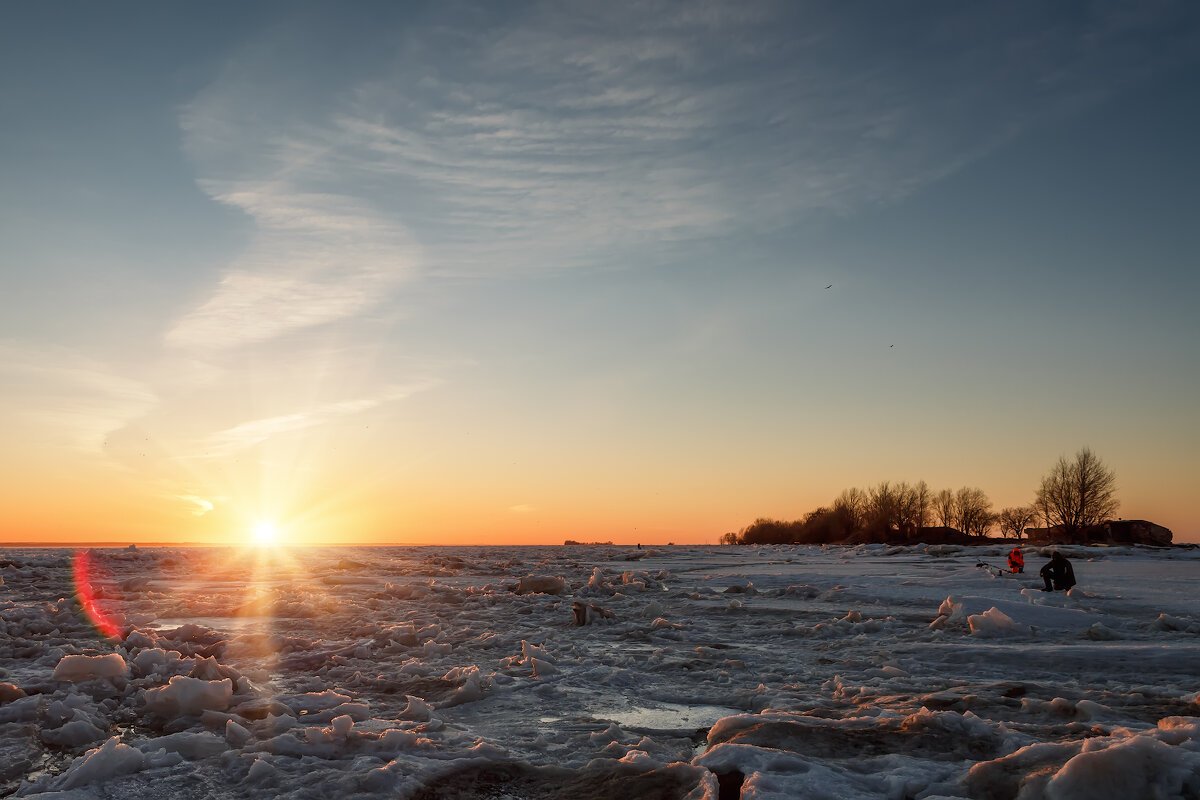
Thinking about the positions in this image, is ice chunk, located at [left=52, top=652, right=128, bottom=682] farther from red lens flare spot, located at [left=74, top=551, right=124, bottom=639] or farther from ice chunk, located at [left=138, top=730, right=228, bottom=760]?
red lens flare spot, located at [left=74, top=551, right=124, bottom=639]

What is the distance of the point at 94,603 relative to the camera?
38.6ft

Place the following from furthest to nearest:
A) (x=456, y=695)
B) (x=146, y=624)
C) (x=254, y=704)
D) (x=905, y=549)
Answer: (x=905, y=549), (x=146, y=624), (x=456, y=695), (x=254, y=704)

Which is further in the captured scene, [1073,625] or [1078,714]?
[1073,625]

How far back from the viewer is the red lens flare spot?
845 cm

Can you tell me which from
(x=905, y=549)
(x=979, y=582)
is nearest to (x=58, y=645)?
(x=979, y=582)

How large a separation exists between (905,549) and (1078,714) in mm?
35437

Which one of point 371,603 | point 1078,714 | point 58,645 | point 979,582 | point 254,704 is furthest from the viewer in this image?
point 979,582

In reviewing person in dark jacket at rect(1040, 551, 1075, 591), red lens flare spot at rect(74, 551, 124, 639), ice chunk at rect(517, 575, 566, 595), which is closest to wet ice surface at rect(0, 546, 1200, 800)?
red lens flare spot at rect(74, 551, 124, 639)

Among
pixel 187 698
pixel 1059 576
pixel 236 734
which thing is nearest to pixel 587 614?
pixel 187 698

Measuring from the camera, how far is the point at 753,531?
368ft

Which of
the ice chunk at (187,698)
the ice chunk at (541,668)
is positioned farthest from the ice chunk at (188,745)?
the ice chunk at (541,668)

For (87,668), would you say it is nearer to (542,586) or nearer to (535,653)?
(535,653)

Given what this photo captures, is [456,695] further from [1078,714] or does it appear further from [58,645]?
[58,645]

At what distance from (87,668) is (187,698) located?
5.03 feet
